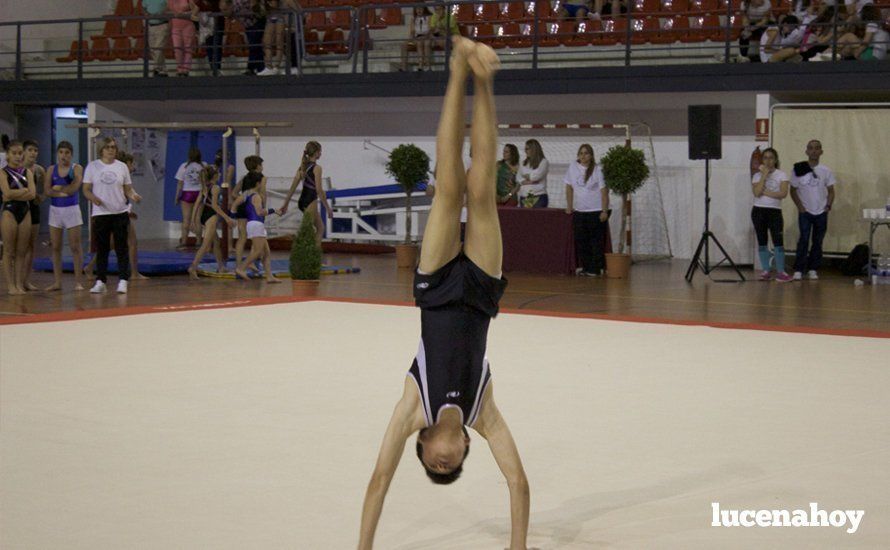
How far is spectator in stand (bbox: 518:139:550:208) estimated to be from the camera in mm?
15469

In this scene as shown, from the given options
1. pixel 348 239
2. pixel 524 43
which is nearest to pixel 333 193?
pixel 348 239

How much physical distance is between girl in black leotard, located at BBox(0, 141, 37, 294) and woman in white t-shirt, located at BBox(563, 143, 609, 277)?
664 cm

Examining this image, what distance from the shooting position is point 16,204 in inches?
430

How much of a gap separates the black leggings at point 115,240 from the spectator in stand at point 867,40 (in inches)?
368

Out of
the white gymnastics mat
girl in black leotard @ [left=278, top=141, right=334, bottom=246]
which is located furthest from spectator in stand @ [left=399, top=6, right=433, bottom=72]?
the white gymnastics mat

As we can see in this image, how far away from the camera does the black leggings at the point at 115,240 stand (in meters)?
11.5

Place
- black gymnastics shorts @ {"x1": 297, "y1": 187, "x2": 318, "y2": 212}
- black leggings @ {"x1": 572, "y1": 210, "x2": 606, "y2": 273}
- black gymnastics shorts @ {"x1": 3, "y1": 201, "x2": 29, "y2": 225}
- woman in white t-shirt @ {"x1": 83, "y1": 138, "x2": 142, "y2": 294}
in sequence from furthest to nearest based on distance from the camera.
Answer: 1. black gymnastics shorts @ {"x1": 297, "y1": 187, "x2": 318, "y2": 212}
2. black leggings @ {"x1": 572, "y1": 210, "x2": 606, "y2": 273}
3. woman in white t-shirt @ {"x1": 83, "y1": 138, "x2": 142, "y2": 294}
4. black gymnastics shorts @ {"x1": 3, "y1": 201, "x2": 29, "y2": 225}

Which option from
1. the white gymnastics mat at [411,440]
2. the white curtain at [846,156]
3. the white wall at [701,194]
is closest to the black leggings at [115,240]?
the white gymnastics mat at [411,440]

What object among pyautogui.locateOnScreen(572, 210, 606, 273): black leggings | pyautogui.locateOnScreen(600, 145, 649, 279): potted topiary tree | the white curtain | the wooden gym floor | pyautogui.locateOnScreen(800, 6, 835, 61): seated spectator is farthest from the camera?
pyautogui.locateOnScreen(800, 6, 835, 61): seated spectator

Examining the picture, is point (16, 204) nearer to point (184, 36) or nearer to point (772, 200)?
point (772, 200)

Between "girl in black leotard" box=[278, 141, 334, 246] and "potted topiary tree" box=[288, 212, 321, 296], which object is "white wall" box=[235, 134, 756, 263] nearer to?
"girl in black leotard" box=[278, 141, 334, 246]

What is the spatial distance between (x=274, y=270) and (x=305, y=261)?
2.97m

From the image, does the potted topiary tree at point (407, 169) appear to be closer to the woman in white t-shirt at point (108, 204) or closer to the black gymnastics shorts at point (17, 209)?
the woman in white t-shirt at point (108, 204)

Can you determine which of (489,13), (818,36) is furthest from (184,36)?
(818,36)
